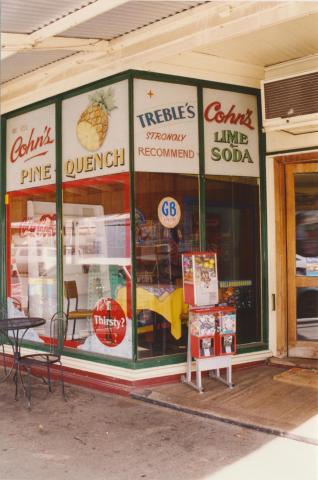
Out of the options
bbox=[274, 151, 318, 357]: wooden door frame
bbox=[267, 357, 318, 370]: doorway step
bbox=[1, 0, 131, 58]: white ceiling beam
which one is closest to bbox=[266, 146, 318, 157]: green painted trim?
bbox=[274, 151, 318, 357]: wooden door frame

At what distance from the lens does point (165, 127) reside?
20.7 ft

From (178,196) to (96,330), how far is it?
6.29 feet

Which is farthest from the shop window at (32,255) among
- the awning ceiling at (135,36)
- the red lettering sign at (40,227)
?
the awning ceiling at (135,36)

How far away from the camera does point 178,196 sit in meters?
6.42

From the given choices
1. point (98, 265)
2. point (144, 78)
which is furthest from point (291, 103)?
point (98, 265)

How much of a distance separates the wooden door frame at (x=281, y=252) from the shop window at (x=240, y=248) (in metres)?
0.25

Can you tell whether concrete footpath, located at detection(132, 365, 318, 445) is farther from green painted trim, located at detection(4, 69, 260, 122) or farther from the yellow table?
green painted trim, located at detection(4, 69, 260, 122)

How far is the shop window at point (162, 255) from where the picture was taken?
619 centimetres

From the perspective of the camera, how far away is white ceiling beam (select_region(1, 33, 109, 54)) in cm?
526

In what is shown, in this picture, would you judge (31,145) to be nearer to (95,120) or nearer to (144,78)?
(95,120)

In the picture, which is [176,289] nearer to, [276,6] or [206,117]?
[206,117]

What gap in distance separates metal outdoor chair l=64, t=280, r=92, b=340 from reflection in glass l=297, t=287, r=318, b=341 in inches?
106

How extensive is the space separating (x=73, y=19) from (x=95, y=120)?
1.84 m

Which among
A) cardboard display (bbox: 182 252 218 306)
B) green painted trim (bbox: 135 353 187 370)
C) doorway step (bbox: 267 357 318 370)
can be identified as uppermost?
cardboard display (bbox: 182 252 218 306)
